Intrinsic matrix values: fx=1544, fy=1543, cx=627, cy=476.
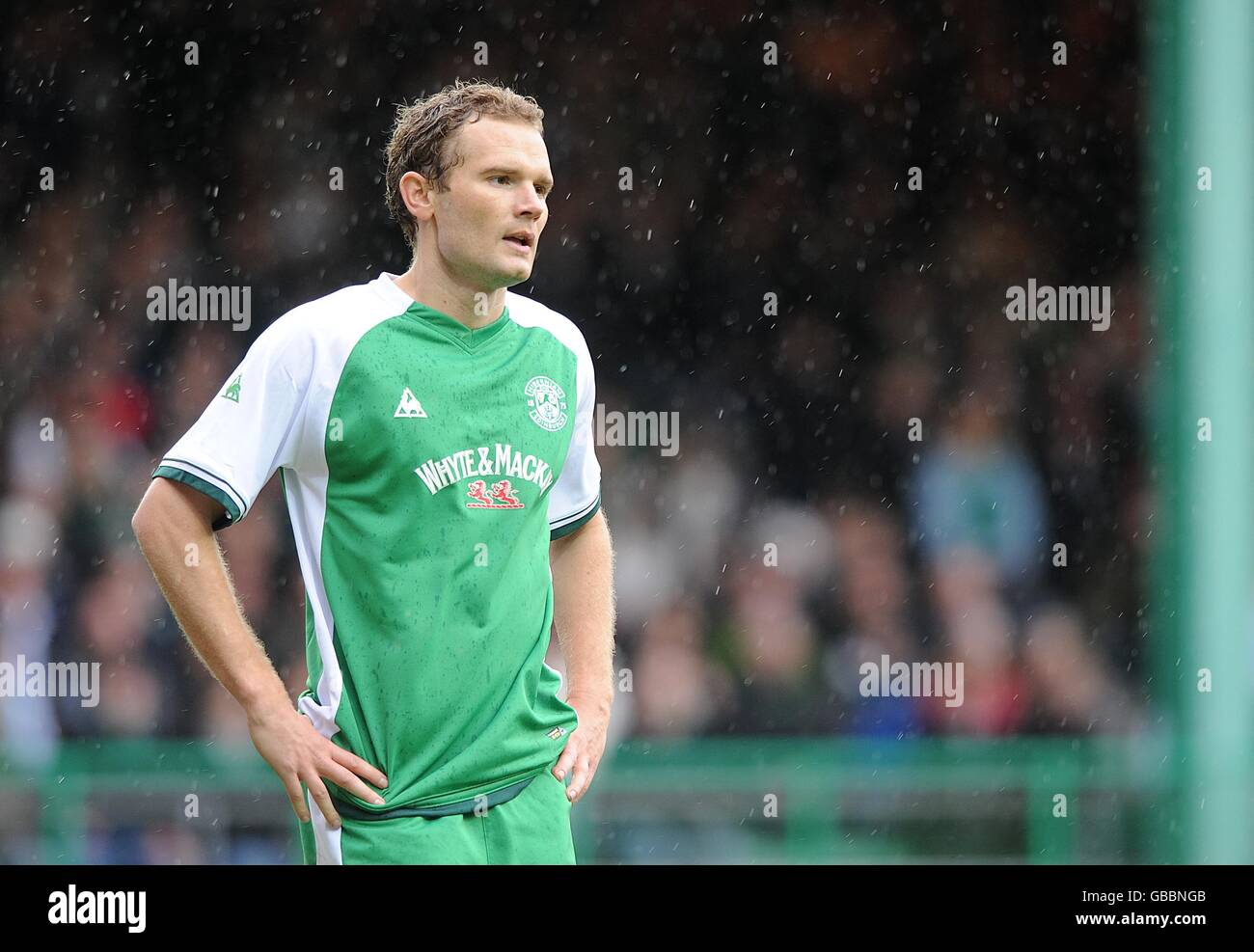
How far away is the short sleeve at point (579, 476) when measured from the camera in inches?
102

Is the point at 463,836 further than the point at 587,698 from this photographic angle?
No

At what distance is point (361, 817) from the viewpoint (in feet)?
7.70

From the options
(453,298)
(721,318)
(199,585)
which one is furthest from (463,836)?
(721,318)

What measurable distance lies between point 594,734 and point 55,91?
3.87m

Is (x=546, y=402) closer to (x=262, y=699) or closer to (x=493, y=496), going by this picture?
(x=493, y=496)

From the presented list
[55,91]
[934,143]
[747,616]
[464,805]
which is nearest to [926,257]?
[934,143]

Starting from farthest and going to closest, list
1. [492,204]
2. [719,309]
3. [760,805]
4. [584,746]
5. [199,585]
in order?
1. [719,309]
2. [760,805]
3. [584,746]
4. [492,204]
5. [199,585]

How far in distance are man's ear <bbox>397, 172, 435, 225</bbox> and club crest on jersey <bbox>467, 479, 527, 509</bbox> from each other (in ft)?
1.52

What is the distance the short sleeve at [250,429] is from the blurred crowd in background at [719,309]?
95.0 inches

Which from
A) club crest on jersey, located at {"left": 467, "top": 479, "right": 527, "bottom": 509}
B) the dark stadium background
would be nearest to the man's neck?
club crest on jersey, located at {"left": 467, "top": 479, "right": 527, "bottom": 509}

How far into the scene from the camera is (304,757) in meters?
2.30

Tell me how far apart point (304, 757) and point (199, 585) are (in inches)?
11.8

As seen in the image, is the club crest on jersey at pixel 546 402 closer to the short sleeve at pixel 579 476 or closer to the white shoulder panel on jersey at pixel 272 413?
the short sleeve at pixel 579 476
